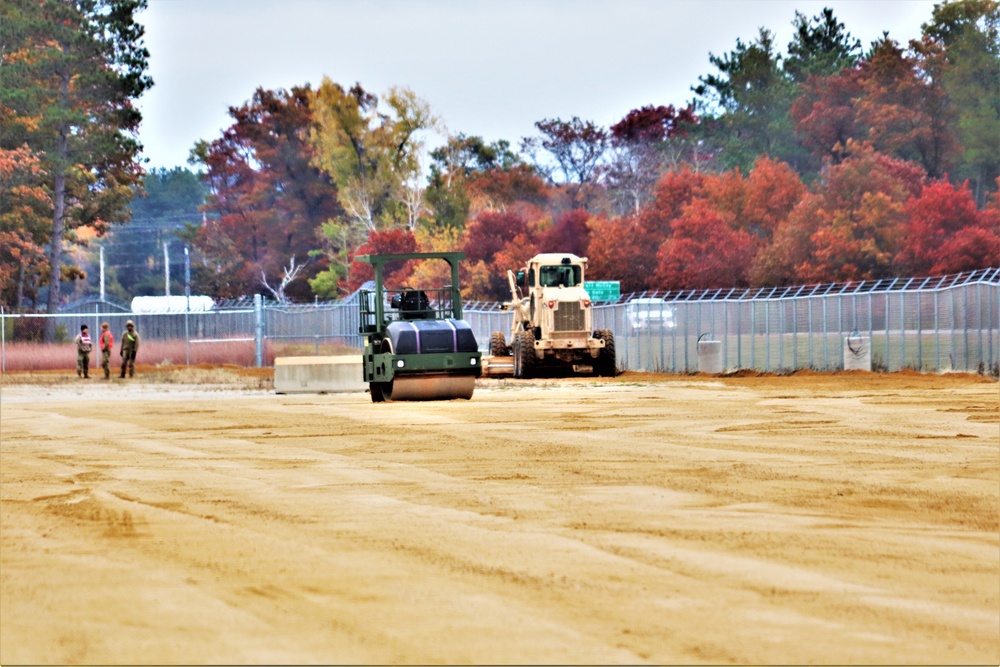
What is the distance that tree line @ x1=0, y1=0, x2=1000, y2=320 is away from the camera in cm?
5800

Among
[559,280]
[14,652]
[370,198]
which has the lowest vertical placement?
[14,652]

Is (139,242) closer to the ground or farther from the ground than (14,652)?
farther from the ground

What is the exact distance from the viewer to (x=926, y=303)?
118 ft

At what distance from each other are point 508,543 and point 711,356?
32020 mm

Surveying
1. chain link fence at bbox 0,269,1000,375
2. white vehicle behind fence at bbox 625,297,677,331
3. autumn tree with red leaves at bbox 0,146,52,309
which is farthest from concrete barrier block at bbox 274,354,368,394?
autumn tree with red leaves at bbox 0,146,52,309

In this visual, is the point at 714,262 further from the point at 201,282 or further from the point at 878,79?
the point at 201,282

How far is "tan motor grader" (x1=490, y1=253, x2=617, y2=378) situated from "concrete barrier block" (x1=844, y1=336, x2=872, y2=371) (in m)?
6.01

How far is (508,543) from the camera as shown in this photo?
11.0 meters

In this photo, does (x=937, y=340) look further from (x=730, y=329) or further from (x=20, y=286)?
(x=20, y=286)

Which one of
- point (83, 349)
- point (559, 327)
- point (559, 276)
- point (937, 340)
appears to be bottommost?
point (937, 340)

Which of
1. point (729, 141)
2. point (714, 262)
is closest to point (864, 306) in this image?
point (714, 262)

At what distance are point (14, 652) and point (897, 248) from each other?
166 ft

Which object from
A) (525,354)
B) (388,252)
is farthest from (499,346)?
(388,252)

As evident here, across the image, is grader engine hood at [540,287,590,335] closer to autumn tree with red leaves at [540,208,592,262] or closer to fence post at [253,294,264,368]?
fence post at [253,294,264,368]
